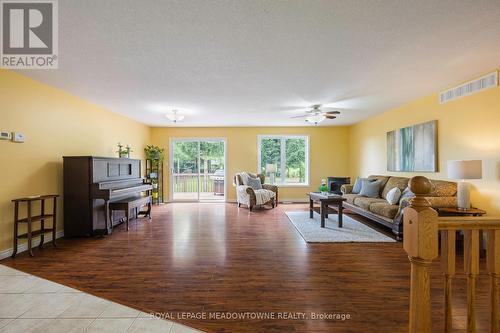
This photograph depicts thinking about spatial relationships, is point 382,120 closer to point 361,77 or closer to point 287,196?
point 361,77

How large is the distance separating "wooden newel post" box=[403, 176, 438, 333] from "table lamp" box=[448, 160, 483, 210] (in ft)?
9.19

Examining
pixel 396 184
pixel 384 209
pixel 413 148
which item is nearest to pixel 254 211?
pixel 384 209

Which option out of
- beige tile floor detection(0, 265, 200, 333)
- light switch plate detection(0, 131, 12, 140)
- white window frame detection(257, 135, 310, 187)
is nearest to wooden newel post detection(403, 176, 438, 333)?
beige tile floor detection(0, 265, 200, 333)

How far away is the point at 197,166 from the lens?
7.36 m

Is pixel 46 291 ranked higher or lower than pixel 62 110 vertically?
lower

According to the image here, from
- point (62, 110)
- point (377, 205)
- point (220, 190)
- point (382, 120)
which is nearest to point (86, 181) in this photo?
point (62, 110)

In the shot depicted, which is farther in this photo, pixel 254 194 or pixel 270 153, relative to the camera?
pixel 270 153

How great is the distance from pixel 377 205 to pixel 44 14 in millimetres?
5054

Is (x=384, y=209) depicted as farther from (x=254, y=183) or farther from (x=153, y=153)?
(x=153, y=153)

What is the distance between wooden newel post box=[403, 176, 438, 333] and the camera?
1056mm

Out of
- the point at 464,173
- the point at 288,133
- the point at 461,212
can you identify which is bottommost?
the point at 461,212

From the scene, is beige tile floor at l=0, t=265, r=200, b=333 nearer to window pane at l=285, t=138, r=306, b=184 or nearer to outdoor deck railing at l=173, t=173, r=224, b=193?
outdoor deck railing at l=173, t=173, r=224, b=193

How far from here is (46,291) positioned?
7.16ft
